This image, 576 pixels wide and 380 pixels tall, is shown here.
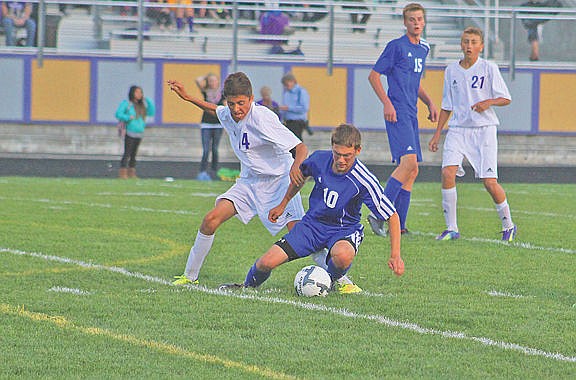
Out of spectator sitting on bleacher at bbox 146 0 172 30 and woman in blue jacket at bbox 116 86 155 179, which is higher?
spectator sitting on bleacher at bbox 146 0 172 30

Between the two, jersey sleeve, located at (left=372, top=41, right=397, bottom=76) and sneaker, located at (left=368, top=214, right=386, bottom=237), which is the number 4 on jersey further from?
jersey sleeve, located at (left=372, top=41, right=397, bottom=76)

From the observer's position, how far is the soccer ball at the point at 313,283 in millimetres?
7738

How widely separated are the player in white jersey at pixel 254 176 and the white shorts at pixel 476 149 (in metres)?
3.64

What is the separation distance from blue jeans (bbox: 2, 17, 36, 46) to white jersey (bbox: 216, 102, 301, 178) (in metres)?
19.7

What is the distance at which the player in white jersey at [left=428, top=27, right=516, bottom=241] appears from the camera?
11.8 m

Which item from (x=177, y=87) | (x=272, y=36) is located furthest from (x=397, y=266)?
(x=272, y=36)

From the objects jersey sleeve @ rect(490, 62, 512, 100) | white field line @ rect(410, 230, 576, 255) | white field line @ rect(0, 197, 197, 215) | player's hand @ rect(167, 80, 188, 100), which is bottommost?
white field line @ rect(410, 230, 576, 255)

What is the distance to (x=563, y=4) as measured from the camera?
97.1 feet

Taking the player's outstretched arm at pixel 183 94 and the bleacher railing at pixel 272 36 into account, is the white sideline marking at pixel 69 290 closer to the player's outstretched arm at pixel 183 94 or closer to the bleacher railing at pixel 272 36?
the player's outstretched arm at pixel 183 94

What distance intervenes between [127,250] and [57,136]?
1783cm

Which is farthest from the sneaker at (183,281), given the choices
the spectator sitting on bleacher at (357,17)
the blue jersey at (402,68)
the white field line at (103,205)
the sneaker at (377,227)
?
the spectator sitting on bleacher at (357,17)

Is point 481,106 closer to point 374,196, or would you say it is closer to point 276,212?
point 276,212

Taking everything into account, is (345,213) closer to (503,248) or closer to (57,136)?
(503,248)

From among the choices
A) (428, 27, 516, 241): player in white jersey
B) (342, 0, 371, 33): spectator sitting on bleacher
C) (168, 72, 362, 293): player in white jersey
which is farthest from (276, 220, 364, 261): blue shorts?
(342, 0, 371, 33): spectator sitting on bleacher
